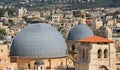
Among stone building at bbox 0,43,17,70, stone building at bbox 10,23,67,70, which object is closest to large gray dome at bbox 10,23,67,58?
stone building at bbox 10,23,67,70

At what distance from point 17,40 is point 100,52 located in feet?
27.1

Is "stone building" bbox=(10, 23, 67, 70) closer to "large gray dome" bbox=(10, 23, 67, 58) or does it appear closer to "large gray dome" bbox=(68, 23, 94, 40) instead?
"large gray dome" bbox=(10, 23, 67, 58)

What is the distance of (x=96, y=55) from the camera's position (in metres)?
37.6

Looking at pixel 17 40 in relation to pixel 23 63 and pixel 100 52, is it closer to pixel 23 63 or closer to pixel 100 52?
pixel 23 63

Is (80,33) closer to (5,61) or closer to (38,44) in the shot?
(38,44)

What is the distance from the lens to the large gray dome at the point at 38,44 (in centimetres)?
4288

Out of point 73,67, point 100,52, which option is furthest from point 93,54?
point 73,67

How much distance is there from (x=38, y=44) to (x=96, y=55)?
6.65 metres

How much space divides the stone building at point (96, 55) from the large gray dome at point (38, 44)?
499 cm

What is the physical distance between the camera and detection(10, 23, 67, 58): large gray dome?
42.9 meters

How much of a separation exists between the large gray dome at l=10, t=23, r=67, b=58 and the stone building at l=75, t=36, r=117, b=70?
196 inches

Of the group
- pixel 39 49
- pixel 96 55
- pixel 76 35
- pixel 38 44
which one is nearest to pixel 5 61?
pixel 39 49

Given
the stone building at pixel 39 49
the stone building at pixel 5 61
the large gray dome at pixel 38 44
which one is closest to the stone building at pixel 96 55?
the stone building at pixel 39 49

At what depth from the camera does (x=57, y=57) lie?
42969 millimetres
